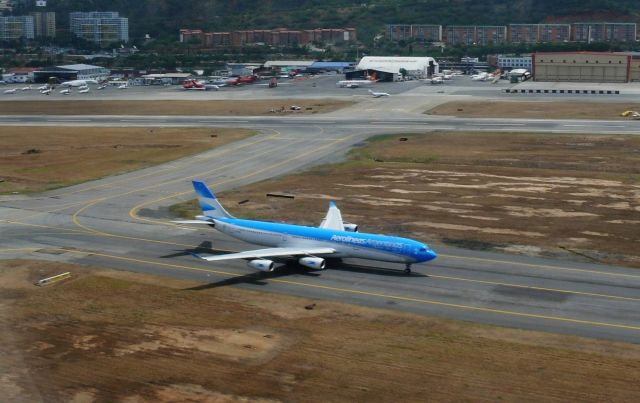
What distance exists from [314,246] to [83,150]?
8953 cm

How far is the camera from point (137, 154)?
502 ft

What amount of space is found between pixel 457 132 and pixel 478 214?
75.1m

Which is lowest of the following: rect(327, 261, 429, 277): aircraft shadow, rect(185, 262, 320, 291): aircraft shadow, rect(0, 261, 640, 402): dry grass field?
rect(0, 261, 640, 402): dry grass field

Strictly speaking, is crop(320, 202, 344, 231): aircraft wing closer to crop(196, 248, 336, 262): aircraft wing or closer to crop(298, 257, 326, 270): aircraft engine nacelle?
crop(196, 248, 336, 262): aircraft wing

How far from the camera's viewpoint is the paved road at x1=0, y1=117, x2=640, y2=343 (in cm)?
6800

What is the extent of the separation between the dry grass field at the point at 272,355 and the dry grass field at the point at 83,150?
6115cm

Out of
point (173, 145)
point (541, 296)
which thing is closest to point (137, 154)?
point (173, 145)

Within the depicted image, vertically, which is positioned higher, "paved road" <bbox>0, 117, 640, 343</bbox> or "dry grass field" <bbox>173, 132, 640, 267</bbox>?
"dry grass field" <bbox>173, 132, 640, 267</bbox>

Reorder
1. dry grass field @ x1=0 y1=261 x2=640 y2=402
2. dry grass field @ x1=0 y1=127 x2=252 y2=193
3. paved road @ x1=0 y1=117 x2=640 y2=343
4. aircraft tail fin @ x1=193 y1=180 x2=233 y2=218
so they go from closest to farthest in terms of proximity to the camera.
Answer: dry grass field @ x1=0 y1=261 x2=640 y2=402 < paved road @ x1=0 y1=117 x2=640 y2=343 < aircraft tail fin @ x1=193 y1=180 x2=233 y2=218 < dry grass field @ x1=0 y1=127 x2=252 y2=193

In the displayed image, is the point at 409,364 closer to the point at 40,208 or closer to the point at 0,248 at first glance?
the point at 0,248

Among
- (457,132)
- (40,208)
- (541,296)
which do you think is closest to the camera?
(541,296)

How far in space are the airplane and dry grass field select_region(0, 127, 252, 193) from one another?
51299mm

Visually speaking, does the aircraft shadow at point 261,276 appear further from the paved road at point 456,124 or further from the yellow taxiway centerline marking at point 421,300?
the paved road at point 456,124

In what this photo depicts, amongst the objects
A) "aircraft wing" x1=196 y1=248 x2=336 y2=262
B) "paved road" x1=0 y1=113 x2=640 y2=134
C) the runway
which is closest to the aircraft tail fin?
"aircraft wing" x1=196 y1=248 x2=336 y2=262
